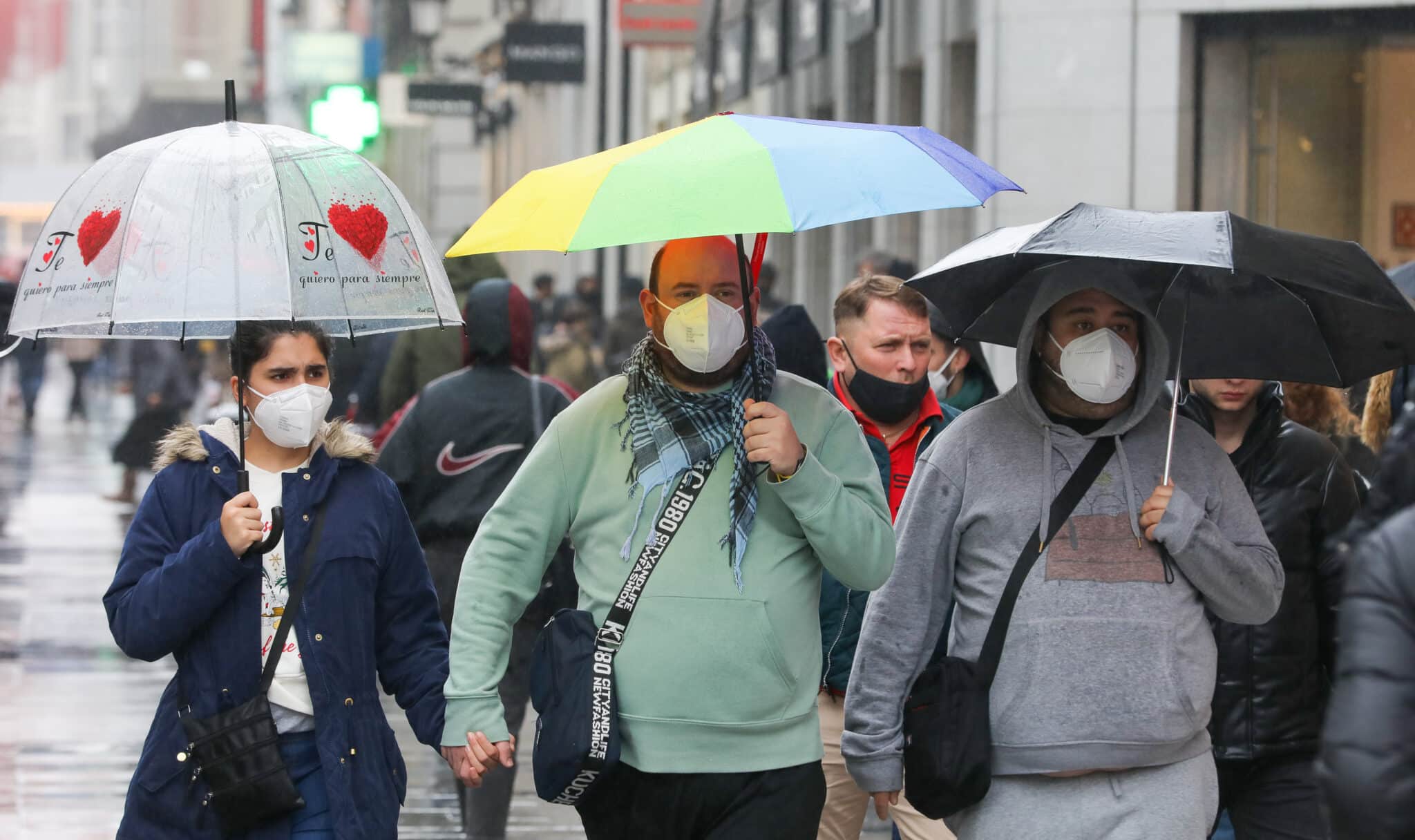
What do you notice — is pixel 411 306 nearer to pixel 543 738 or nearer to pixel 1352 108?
pixel 543 738

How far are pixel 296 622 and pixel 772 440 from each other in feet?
3.70

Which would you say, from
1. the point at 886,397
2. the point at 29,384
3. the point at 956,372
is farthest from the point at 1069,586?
the point at 29,384

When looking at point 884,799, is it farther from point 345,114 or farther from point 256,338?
point 345,114

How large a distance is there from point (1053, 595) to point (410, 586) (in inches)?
58.0

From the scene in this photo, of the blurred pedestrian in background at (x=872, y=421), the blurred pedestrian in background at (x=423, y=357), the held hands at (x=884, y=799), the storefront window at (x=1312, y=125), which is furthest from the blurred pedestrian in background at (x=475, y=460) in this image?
the storefront window at (x=1312, y=125)

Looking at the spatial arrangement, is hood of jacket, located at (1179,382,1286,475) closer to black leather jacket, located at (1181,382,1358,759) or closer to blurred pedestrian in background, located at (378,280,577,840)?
black leather jacket, located at (1181,382,1358,759)

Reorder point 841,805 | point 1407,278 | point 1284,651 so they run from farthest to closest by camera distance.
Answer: point 1407,278, point 841,805, point 1284,651

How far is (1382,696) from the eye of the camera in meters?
2.60

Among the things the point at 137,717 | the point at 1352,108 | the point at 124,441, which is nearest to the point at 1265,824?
the point at 137,717

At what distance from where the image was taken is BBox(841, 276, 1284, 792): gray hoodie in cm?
449

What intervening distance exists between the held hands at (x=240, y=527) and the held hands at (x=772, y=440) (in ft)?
3.44

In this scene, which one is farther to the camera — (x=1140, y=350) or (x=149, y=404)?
(x=149, y=404)

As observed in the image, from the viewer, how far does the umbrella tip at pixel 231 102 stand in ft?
15.8

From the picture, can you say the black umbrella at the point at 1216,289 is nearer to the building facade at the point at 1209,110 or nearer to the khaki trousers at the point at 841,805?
the khaki trousers at the point at 841,805
